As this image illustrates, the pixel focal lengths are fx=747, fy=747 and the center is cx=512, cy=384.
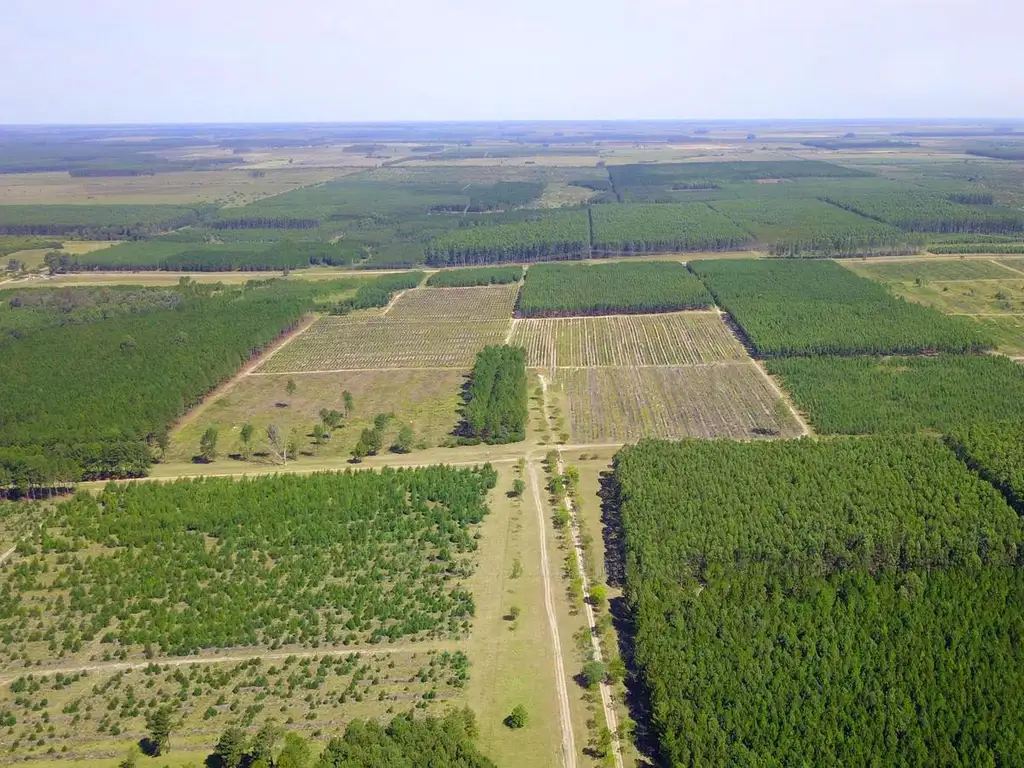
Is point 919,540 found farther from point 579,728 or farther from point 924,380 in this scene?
point 924,380

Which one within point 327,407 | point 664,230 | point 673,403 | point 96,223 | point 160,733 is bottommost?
point 160,733

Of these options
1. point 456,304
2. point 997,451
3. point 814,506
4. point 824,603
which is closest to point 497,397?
point 814,506

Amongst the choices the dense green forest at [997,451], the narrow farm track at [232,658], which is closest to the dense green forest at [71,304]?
the narrow farm track at [232,658]

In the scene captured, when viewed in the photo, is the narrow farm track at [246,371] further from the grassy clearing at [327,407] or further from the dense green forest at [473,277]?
the dense green forest at [473,277]

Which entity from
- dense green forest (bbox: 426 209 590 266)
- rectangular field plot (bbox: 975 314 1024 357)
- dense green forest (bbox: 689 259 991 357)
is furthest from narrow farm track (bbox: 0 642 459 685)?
dense green forest (bbox: 426 209 590 266)

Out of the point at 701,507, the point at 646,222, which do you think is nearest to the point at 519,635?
the point at 701,507

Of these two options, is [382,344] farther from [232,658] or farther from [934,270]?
[934,270]
